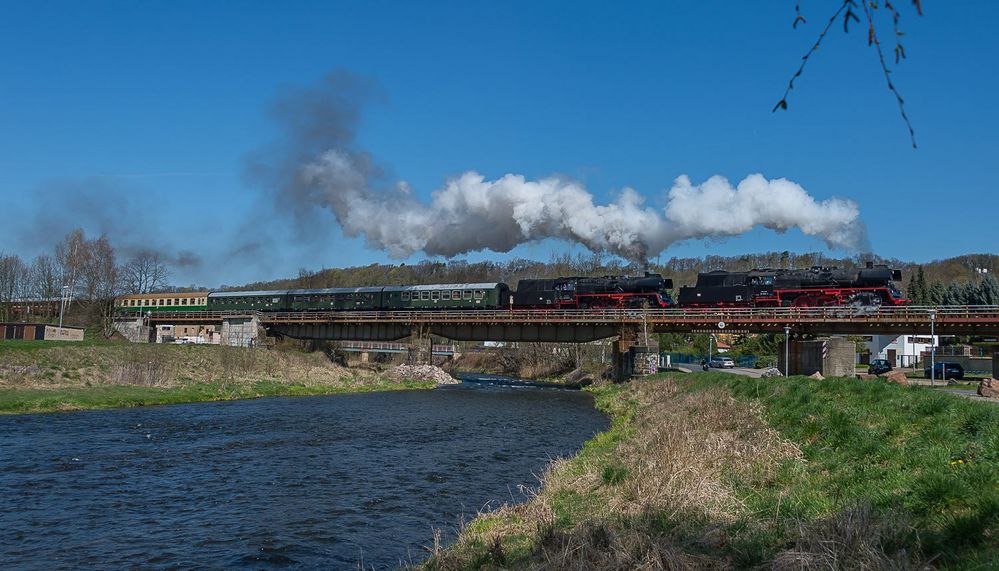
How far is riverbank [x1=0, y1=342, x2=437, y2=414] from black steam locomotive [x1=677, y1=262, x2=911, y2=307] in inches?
1019

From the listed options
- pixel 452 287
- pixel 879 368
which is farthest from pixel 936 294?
pixel 452 287

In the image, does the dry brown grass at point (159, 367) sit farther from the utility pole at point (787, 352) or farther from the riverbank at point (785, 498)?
the riverbank at point (785, 498)

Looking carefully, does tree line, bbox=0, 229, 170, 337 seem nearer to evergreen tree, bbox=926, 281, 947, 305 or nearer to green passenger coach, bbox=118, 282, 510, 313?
green passenger coach, bbox=118, 282, 510, 313

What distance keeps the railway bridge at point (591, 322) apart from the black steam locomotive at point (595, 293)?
85.1 inches

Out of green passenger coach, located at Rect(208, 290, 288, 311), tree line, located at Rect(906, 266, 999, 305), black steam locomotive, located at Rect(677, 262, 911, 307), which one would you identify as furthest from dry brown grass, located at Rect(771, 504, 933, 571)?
green passenger coach, located at Rect(208, 290, 288, 311)

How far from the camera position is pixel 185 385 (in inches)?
1726

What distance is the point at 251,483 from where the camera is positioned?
17953 millimetres

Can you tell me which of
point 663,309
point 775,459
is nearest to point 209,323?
point 663,309

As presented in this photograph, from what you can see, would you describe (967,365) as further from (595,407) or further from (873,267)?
(595,407)

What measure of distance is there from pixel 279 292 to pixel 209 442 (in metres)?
57.9

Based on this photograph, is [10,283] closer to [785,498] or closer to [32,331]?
[32,331]

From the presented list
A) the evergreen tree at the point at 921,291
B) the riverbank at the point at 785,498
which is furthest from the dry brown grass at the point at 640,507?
the evergreen tree at the point at 921,291

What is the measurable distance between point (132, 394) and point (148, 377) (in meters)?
6.46

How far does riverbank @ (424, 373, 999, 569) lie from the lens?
7.32m
